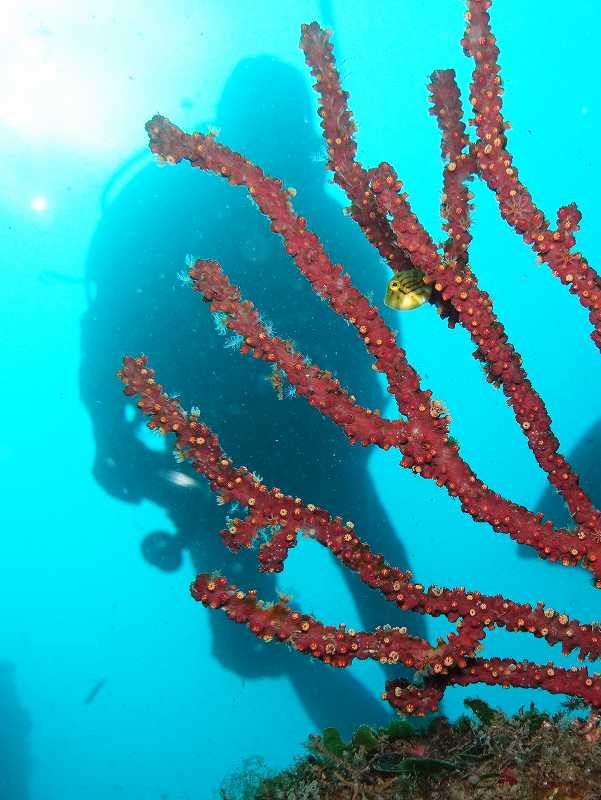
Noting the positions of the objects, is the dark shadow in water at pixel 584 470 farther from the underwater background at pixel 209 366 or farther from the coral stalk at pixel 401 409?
the coral stalk at pixel 401 409

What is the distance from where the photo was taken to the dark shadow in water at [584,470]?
5.71m

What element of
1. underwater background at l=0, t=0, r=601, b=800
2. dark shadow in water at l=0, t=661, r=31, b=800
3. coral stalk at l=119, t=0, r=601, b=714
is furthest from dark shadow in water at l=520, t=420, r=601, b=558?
dark shadow in water at l=0, t=661, r=31, b=800

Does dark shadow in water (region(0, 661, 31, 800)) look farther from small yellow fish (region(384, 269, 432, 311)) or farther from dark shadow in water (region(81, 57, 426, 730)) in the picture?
small yellow fish (region(384, 269, 432, 311))

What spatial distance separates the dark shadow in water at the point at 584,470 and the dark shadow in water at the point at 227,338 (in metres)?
1.42

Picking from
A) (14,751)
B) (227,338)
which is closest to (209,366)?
(227,338)

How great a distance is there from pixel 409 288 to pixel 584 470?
12.3 feet

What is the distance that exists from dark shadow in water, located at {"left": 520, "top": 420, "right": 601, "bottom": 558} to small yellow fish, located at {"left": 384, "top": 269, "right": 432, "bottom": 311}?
11.6 feet

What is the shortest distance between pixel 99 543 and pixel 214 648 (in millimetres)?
1449

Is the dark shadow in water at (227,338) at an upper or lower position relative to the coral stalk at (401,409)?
upper

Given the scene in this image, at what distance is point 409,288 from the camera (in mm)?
2836

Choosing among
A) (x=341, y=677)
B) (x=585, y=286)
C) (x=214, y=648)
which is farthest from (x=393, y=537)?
(x=585, y=286)

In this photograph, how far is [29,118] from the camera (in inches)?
187

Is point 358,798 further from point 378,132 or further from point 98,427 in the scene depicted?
point 378,132

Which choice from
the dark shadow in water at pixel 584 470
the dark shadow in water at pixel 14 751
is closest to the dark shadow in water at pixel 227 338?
the dark shadow in water at pixel 584 470
